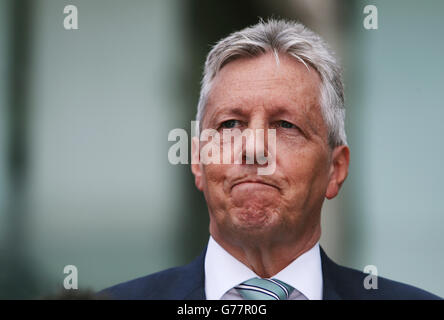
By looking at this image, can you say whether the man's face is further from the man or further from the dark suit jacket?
the dark suit jacket

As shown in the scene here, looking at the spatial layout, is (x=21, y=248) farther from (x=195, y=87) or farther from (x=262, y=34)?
(x=262, y=34)

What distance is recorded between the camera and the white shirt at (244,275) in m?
2.79

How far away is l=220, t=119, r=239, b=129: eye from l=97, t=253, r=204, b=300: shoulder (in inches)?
23.9

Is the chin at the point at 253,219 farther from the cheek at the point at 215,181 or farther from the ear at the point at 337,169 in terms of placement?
the ear at the point at 337,169

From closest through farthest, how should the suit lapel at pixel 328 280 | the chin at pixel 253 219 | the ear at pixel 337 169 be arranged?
the chin at pixel 253 219
the suit lapel at pixel 328 280
the ear at pixel 337 169

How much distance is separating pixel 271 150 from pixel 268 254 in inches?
18.4

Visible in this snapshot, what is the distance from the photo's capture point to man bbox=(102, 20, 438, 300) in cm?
270

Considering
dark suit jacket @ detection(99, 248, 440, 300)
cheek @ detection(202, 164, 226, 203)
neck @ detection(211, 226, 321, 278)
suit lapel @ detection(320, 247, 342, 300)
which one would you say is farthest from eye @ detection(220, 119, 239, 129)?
suit lapel @ detection(320, 247, 342, 300)

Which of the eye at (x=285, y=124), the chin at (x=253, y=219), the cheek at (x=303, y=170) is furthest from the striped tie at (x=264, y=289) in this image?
the eye at (x=285, y=124)

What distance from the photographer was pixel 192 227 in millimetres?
4180

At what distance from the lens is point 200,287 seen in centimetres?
285

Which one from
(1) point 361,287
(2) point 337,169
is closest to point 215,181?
(2) point 337,169

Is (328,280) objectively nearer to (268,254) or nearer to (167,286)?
(268,254)
